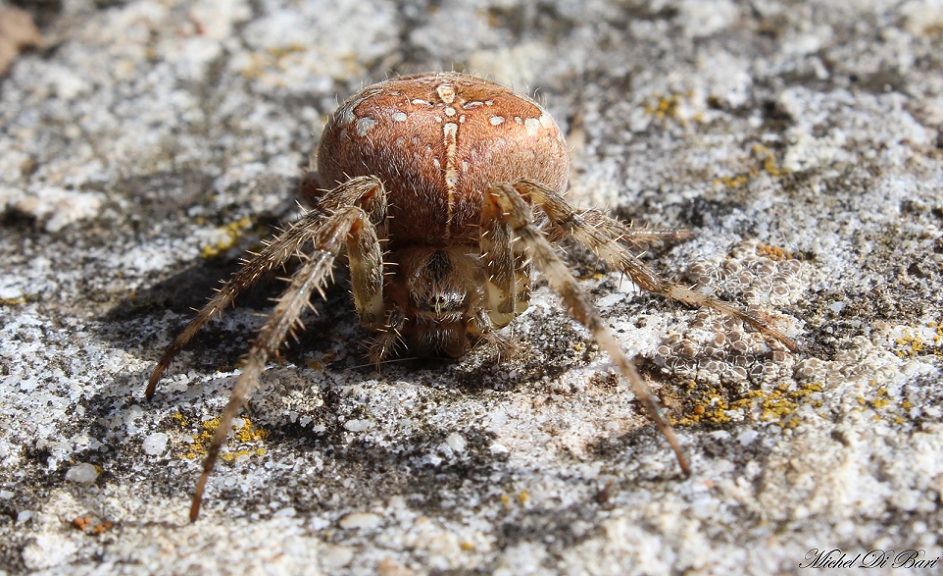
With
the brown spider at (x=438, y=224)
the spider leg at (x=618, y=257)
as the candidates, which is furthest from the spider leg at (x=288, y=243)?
the spider leg at (x=618, y=257)

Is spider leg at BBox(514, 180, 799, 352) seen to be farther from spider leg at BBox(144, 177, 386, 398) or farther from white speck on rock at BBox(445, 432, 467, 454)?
white speck on rock at BBox(445, 432, 467, 454)

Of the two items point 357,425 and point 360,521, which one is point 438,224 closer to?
point 357,425

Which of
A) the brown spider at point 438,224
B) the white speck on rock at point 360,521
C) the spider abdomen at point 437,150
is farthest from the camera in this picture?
the spider abdomen at point 437,150

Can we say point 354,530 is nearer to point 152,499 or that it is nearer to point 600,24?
point 152,499

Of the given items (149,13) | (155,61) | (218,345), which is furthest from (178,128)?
(218,345)

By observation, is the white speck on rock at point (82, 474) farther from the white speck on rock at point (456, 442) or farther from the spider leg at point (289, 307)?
the white speck on rock at point (456, 442)

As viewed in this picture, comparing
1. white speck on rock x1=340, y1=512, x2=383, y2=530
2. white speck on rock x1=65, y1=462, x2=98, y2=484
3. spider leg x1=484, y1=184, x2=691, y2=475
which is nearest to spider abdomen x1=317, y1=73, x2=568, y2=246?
spider leg x1=484, y1=184, x2=691, y2=475

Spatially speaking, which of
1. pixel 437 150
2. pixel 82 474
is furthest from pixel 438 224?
pixel 82 474
